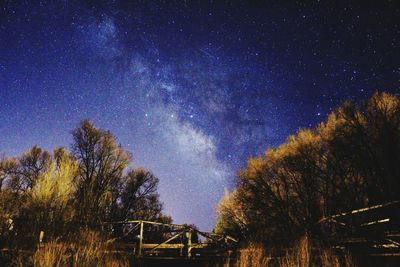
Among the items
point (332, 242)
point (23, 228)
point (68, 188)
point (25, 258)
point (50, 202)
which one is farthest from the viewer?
point (68, 188)

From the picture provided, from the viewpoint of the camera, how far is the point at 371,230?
781 inches

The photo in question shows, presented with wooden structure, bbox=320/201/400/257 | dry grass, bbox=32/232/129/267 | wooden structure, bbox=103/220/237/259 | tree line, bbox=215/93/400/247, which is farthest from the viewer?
tree line, bbox=215/93/400/247

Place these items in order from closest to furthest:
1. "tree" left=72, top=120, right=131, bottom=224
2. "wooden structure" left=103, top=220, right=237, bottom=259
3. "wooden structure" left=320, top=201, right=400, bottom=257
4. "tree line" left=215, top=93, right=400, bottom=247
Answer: "wooden structure" left=320, top=201, right=400, bottom=257, "wooden structure" left=103, top=220, right=237, bottom=259, "tree line" left=215, top=93, right=400, bottom=247, "tree" left=72, top=120, right=131, bottom=224

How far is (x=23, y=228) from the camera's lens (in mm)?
16406

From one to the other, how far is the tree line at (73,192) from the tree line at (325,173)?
11614 millimetres

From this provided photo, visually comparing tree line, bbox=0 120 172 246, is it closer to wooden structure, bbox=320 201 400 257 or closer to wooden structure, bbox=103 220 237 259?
wooden structure, bbox=103 220 237 259

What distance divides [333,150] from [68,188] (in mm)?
20970

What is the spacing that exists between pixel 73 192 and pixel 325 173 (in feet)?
74.5

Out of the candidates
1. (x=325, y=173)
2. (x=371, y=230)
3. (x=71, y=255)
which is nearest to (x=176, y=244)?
(x=71, y=255)

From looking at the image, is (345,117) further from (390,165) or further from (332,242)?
(332,242)

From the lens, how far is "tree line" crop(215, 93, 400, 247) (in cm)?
2341

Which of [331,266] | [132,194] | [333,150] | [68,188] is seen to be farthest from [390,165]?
[132,194]

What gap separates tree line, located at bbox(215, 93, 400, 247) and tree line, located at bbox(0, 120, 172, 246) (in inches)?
457

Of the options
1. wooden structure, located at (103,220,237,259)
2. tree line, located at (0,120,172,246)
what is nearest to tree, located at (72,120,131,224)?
Answer: tree line, located at (0,120,172,246)
